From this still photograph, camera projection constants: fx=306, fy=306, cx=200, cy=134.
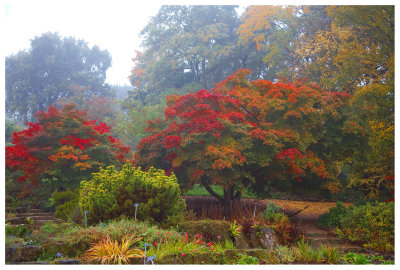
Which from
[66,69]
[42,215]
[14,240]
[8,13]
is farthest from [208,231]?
[66,69]

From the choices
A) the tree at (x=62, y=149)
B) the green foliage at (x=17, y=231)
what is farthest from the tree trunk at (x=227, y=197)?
the green foliage at (x=17, y=231)

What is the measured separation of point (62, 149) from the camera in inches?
289

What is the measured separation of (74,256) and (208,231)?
2160 mm

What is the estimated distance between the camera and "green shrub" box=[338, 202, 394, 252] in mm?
5574

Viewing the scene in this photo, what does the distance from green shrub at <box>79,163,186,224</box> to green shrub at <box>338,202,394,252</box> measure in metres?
3.53

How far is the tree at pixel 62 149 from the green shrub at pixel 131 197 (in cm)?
218

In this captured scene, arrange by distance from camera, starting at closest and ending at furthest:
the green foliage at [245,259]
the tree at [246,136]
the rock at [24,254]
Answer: the rock at [24,254] < the green foliage at [245,259] < the tree at [246,136]

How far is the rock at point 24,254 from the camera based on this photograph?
4.07m

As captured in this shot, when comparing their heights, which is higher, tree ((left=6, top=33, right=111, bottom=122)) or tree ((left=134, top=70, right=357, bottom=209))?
tree ((left=6, top=33, right=111, bottom=122))

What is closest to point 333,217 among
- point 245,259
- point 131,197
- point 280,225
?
point 280,225

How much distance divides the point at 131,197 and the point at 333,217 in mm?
4821

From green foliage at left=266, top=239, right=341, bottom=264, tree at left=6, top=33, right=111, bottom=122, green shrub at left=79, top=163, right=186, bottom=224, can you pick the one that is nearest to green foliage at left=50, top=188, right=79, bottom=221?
green shrub at left=79, top=163, right=186, bottom=224

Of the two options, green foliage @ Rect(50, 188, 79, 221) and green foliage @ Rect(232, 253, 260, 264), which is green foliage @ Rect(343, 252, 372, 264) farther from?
green foliage @ Rect(50, 188, 79, 221)

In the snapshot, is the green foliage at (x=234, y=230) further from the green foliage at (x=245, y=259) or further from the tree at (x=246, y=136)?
the tree at (x=246, y=136)
